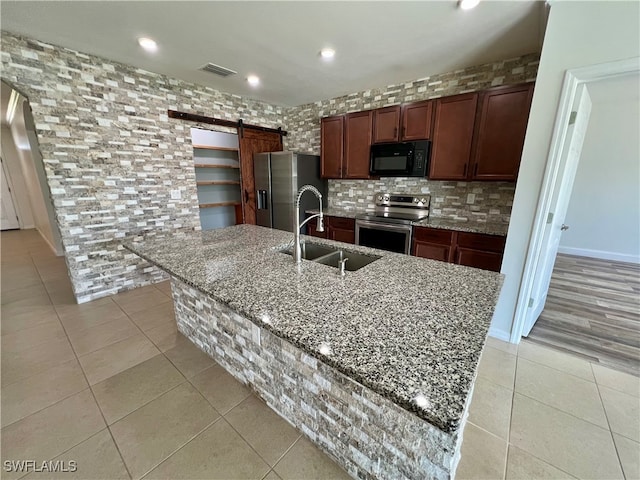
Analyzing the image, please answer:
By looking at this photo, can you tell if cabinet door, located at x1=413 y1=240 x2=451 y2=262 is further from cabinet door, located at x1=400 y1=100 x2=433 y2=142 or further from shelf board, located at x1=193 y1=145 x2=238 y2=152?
shelf board, located at x1=193 y1=145 x2=238 y2=152

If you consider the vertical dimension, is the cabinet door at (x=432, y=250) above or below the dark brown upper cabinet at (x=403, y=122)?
below

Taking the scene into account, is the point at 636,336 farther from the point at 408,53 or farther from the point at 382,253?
the point at 408,53

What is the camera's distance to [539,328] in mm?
2414

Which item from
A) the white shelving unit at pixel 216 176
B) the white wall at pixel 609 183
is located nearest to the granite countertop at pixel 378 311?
the white shelving unit at pixel 216 176

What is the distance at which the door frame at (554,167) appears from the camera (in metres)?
1.60

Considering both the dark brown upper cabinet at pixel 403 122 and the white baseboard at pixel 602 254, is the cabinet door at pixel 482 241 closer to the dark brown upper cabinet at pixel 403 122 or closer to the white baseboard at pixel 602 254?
the dark brown upper cabinet at pixel 403 122

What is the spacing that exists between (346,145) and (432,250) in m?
1.88

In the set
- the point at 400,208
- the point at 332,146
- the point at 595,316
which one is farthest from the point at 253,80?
the point at 595,316

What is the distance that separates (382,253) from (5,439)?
93.8 inches

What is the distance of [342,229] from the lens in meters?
3.65

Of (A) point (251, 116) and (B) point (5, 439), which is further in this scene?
(A) point (251, 116)

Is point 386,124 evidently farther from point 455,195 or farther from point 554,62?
point 554,62

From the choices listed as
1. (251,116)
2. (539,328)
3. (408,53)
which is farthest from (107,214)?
(539,328)

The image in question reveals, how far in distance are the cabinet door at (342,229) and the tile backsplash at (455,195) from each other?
21.1 inches
